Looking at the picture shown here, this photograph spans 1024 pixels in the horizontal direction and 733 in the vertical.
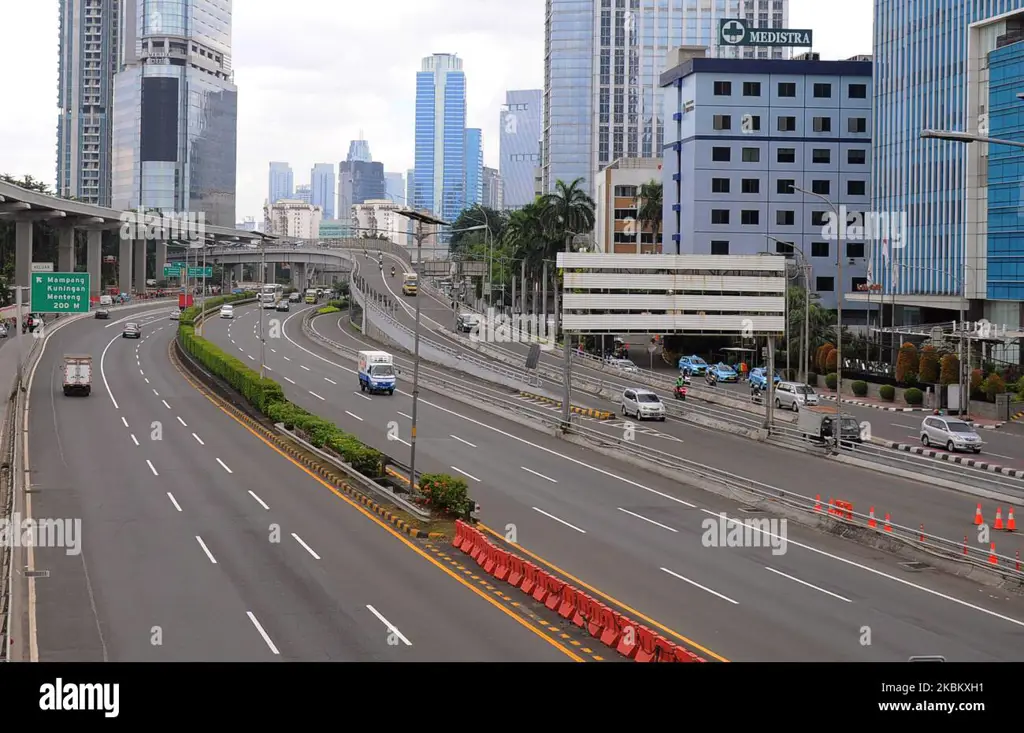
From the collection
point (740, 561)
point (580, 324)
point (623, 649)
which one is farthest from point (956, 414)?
point (623, 649)

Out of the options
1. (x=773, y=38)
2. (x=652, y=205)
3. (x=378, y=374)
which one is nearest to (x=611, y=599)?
(x=378, y=374)

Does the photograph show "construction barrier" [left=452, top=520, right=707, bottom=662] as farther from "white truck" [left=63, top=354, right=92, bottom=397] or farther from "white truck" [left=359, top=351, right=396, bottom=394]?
"white truck" [left=63, top=354, right=92, bottom=397]

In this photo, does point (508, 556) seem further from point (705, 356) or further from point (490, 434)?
point (705, 356)

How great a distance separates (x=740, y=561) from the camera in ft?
96.5

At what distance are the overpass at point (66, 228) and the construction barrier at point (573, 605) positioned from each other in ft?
256

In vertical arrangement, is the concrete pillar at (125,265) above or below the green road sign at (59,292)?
above

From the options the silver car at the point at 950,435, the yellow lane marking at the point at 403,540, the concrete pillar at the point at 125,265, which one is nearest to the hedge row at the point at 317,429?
the yellow lane marking at the point at 403,540

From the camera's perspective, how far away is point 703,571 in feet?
92.3

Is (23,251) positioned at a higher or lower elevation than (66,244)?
lower

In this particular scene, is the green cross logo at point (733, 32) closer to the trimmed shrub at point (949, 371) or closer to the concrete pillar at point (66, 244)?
the trimmed shrub at point (949, 371)

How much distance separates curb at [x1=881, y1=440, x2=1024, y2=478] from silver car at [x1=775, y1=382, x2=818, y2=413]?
26.9 ft

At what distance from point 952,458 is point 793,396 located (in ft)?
49.5

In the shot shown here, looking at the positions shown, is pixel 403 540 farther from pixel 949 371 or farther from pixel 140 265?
pixel 140 265

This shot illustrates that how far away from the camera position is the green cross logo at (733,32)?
11644 cm
